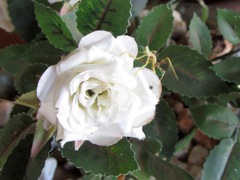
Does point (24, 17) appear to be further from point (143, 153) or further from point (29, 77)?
point (143, 153)

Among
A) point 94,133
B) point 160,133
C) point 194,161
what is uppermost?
point 94,133

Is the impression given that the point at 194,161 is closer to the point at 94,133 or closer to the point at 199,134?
the point at 199,134

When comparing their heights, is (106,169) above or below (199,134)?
above

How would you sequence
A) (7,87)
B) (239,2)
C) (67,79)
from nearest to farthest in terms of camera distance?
1. (67,79)
2. (7,87)
3. (239,2)

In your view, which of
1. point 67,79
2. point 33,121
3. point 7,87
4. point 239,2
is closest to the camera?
point 67,79

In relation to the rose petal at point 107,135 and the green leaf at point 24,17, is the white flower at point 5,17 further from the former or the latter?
the rose petal at point 107,135

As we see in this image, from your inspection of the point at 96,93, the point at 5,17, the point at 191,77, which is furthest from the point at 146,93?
the point at 5,17

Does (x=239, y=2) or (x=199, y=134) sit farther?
(x=239, y=2)

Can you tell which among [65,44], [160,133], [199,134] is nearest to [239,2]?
[199,134]

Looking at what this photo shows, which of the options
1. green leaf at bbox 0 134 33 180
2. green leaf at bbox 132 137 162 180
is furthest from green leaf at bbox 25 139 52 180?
green leaf at bbox 132 137 162 180
